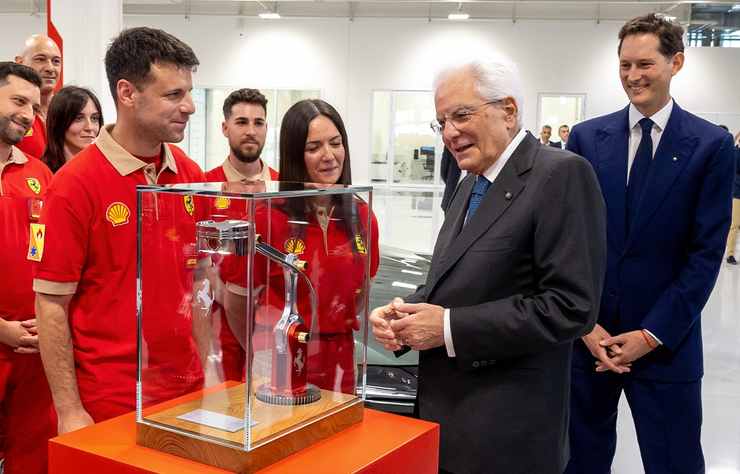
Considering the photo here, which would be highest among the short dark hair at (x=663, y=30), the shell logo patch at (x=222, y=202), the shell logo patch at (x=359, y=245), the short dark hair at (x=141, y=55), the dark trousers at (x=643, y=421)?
the short dark hair at (x=663, y=30)

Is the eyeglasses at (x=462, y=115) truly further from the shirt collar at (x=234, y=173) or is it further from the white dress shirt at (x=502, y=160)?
the shirt collar at (x=234, y=173)

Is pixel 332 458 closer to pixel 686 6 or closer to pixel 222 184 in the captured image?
pixel 222 184

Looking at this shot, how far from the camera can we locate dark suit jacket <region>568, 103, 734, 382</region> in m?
2.14

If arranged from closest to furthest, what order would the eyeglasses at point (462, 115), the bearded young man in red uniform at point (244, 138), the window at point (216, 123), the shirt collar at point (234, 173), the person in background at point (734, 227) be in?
1. the eyeglasses at point (462, 115)
2. the shirt collar at point (234, 173)
3. the bearded young man in red uniform at point (244, 138)
4. the person in background at point (734, 227)
5. the window at point (216, 123)

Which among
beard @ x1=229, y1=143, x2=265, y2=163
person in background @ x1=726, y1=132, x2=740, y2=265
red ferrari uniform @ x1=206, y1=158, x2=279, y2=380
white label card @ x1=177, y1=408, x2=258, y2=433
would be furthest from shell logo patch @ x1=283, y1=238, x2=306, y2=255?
person in background @ x1=726, y1=132, x2=740, y2=265

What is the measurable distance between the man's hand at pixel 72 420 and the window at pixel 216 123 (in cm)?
1562

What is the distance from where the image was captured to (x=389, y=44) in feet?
56.7

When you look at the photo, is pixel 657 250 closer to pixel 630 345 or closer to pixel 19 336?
pixel 630 345

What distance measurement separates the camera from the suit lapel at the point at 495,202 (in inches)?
62.7

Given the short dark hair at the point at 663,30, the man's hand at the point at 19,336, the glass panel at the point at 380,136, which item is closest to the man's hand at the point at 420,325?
the short dark hair at the point at 663,30

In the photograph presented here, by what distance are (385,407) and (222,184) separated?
152 centimetres

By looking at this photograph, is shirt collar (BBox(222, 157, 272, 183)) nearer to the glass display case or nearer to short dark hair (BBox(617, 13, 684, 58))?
short dark hair (BBox(617, 13, 684, 58))

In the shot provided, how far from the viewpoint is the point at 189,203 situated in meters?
1.21

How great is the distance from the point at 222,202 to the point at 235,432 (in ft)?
1.18
